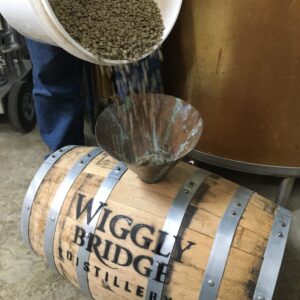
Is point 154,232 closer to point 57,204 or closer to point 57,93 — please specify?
point 57,204

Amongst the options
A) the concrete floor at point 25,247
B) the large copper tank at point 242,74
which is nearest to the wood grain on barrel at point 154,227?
the concrete floor at point 25,247

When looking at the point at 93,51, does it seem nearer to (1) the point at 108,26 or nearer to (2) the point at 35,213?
(1) the point at 108,26

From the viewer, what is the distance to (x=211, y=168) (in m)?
1.37

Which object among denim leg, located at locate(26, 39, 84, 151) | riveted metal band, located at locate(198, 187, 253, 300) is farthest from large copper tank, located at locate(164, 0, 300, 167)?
riveted metal band, located at locate(198, 187, 253, 300)

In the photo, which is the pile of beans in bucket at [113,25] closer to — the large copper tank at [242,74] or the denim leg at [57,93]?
the large copper tank at [242,74]

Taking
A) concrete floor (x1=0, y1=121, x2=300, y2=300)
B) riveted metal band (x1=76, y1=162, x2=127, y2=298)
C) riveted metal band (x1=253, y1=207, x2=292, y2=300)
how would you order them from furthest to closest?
1. concrete floor (x1=0, y1=121, x2=300, y2=300)
2. riveted metal band (x1=76, y1=162, x2=127, y2=298)
3. riveted metal band (x1=253, y1=207, x2=292, y2=300)

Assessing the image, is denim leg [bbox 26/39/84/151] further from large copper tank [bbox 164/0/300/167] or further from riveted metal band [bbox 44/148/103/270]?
riveted metal band [bbox 44/148/103/270]

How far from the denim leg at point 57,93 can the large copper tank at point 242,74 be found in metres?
0.31

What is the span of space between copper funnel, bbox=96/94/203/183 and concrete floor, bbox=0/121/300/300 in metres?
0.43

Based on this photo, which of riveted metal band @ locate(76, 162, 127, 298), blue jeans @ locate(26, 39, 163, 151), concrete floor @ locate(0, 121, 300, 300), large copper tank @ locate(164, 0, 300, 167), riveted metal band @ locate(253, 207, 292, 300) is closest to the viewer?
riveted metal band @ locate(253, 207, 292, 300)

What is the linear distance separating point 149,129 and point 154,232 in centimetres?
25

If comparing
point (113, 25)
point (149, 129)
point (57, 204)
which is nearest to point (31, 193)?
point (57, 204)

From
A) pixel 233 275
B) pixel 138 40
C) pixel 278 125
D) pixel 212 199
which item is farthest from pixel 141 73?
pixel 233 275

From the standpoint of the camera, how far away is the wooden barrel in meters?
0.70
